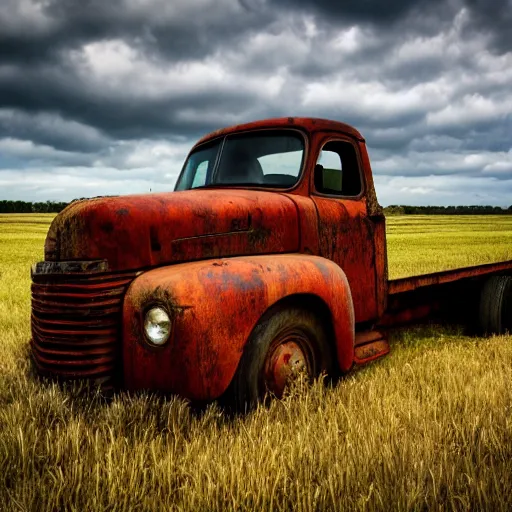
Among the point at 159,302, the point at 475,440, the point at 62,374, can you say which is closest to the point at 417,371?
the point at 475,440

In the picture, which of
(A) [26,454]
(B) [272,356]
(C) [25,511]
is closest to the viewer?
(C) [25,511]

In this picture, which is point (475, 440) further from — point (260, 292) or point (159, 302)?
point (159, 302)

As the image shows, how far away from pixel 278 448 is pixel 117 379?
1044mm

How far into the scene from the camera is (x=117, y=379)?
9.74 ft

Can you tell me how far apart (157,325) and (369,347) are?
2.11 meters

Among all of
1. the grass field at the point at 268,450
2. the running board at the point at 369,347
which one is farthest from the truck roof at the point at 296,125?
the grass field at the point at 268,450

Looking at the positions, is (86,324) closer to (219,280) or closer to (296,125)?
(219,280)

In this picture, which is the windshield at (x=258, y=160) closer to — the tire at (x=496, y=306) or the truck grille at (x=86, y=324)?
the truck grille at (x=86, y=324)

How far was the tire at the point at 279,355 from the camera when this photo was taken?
2938mm

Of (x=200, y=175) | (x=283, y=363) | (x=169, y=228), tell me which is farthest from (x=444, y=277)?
(x=169, y=228)

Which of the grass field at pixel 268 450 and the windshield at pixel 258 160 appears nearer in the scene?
the grass field at pixel 268 450

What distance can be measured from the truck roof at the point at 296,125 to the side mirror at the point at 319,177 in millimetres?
293

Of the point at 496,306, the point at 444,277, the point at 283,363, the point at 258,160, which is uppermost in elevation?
the point at 258,160

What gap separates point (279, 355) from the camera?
3.15 metres
